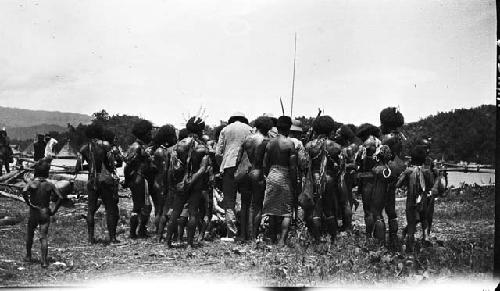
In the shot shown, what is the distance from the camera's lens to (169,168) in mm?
8898

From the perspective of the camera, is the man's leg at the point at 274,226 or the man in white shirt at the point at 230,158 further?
the man in white shirt at the point at 230,158

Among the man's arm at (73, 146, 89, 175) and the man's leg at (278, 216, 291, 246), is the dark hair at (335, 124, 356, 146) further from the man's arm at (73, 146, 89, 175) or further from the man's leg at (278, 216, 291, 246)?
the man's arm at (73, 146, 89, 175)

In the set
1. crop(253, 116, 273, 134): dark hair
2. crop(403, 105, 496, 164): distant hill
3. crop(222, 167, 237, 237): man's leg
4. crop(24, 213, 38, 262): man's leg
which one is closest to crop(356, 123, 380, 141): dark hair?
crop(403, 105, 496, 164): distant hill

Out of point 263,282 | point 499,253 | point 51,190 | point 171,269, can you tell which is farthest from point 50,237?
point 499,253

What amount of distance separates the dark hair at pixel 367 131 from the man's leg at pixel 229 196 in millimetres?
2246

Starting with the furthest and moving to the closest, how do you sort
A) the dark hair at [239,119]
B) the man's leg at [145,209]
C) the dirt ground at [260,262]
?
1. the dark hair at [239,119]
2. the man's leg at [145,209]
3. the dirt ground at [260,262]

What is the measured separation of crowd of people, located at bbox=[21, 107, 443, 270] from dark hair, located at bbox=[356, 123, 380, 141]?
16 mm

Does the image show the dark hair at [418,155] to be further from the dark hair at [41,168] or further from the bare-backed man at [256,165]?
the dark hair at [41,168]

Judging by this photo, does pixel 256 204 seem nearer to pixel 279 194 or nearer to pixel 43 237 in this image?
pixel 279 194

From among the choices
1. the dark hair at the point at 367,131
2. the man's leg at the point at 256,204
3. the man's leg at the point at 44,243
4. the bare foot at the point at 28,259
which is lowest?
the bare foot at the point at 28,259

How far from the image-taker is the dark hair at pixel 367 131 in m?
8.93

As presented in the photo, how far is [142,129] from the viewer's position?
9.37 meters

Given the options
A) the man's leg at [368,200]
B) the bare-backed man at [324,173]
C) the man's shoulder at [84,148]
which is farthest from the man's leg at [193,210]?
the man's leg at [368,200]

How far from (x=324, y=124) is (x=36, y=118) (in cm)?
479
